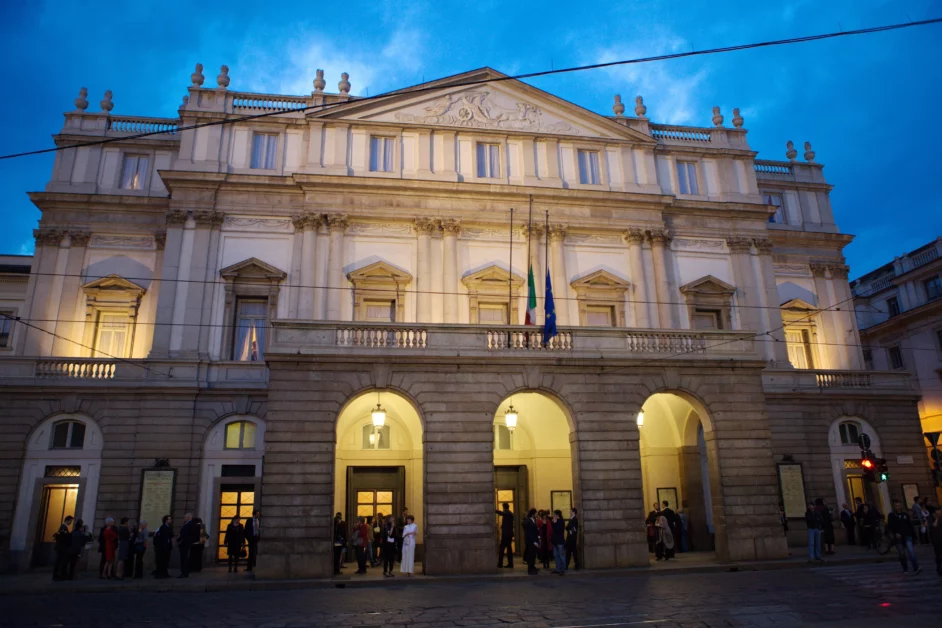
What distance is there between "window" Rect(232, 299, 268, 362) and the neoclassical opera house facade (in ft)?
0.28

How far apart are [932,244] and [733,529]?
27.3 metres

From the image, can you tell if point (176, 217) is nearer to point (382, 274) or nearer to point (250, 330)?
point (250, 330)

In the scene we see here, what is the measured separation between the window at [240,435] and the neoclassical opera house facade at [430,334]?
0.15 m

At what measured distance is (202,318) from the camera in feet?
79.6

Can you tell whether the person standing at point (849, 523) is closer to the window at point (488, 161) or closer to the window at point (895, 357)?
the window at point (488, 161)

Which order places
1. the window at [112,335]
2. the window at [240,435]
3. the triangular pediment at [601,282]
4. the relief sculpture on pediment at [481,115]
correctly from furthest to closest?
the relief sculpture on pediment at [481,115], the triangular pediment at [601,282], the window at [112,335], the window at [240,435]

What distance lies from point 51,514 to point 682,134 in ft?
92.2

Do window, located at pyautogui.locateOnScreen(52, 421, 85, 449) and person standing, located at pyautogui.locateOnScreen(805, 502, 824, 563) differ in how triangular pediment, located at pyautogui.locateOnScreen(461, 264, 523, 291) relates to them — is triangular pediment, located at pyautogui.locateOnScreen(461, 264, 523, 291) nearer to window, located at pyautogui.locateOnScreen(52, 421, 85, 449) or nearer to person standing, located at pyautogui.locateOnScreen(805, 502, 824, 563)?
person standing, located at pyautogui.locateOnScreen(805, 502, 824, 563)

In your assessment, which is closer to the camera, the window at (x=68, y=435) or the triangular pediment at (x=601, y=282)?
the window at (x=68, y=435)

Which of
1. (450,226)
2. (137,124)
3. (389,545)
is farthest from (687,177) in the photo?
(137,124)

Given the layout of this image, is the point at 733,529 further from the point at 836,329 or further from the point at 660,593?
the point at 836,329

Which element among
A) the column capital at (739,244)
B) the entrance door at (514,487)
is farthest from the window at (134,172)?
the column capital at (739,244)

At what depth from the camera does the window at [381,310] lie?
25.2 metres

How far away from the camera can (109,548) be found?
59.5 feet
